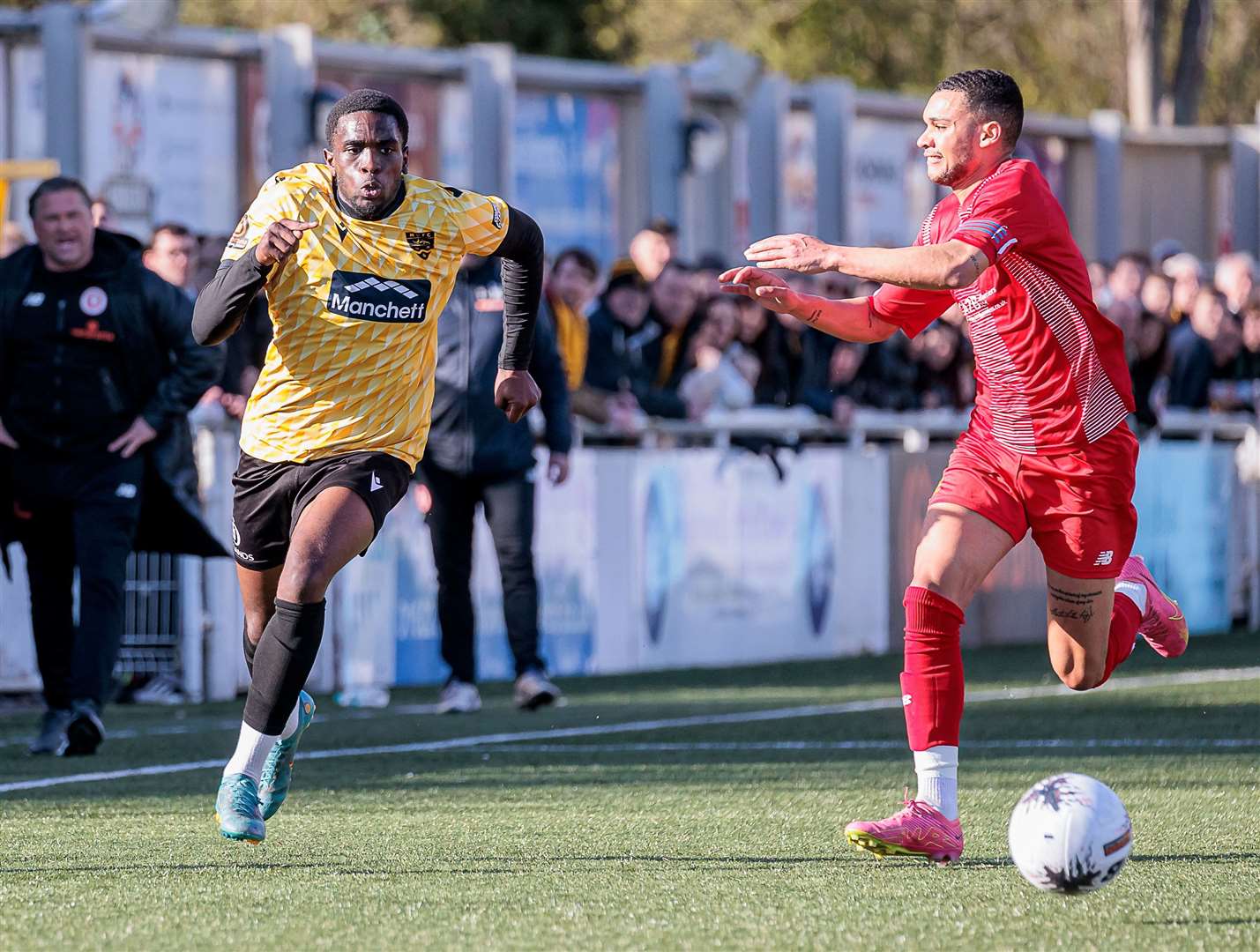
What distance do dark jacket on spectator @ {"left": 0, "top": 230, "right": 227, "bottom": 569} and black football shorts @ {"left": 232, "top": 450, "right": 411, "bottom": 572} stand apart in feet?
9.92

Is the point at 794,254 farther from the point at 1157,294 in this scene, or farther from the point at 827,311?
the point at 1157,294

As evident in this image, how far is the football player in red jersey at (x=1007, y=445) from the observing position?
6.51 metres

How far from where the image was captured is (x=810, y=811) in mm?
7570

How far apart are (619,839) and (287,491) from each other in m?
1.41

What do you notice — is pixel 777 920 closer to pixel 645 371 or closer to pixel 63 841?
pixel 63 841

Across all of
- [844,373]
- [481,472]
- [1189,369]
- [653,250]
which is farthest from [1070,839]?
[1189,369]

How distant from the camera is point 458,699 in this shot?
1148cm

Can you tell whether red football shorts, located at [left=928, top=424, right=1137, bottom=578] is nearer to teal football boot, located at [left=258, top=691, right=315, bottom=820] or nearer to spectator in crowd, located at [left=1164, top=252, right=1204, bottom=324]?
teal football boot, located at [left=258, top=691, right=315, bottom=820]

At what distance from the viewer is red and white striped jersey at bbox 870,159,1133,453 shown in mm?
6574

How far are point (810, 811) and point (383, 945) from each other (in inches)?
103

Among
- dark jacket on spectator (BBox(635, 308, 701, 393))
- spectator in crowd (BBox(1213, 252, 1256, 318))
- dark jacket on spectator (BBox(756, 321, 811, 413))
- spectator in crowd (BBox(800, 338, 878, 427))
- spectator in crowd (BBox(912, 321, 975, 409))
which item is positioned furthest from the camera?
spectator in crowd (BBox(1213, 252, 1256, 318))

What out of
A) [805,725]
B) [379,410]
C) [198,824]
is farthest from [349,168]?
[805,725]

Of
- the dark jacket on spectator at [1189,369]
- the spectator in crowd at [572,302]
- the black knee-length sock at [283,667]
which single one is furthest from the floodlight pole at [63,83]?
the black knee-length sock at [283,667]

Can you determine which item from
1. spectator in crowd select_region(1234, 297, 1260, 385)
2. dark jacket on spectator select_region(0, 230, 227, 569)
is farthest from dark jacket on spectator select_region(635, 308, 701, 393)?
spectator in crowd select_region(1234, 297, 1260, 385)
